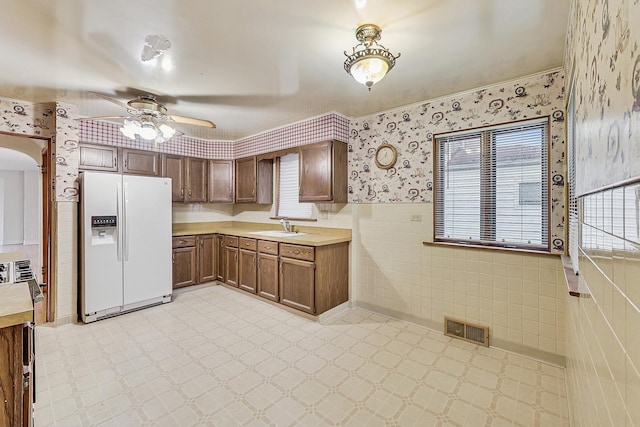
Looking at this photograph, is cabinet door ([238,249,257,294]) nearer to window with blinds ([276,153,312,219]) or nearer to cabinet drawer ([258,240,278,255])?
cabinet drawer ([258,240,278,255])

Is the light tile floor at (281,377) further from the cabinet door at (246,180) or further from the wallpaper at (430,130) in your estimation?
the cabinet door at (246,180)

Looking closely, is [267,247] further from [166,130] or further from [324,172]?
[166,130]

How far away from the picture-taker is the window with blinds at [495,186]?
2.54 metres

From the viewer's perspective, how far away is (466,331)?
112 inches

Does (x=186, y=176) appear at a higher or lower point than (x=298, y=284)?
higher

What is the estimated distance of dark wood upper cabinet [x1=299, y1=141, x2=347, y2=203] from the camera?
3.52m

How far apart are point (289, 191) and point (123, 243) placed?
7.24 feet

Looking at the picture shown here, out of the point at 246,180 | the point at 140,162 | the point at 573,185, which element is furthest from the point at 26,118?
the point at 573,185

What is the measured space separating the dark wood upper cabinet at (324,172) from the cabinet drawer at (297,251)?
0.65 meters

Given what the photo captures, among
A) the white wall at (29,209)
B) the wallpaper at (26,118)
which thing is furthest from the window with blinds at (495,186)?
the white wall at (29,209)

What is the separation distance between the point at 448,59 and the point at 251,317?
320 cm

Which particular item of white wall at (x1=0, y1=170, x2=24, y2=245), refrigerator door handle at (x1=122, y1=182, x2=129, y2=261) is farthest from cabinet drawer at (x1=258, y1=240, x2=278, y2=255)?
white wall at (x1=0, y1=170, x2=24, y2=245)

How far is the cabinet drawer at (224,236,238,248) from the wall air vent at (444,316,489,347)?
9.58ft

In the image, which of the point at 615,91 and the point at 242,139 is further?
the point at 242,139
